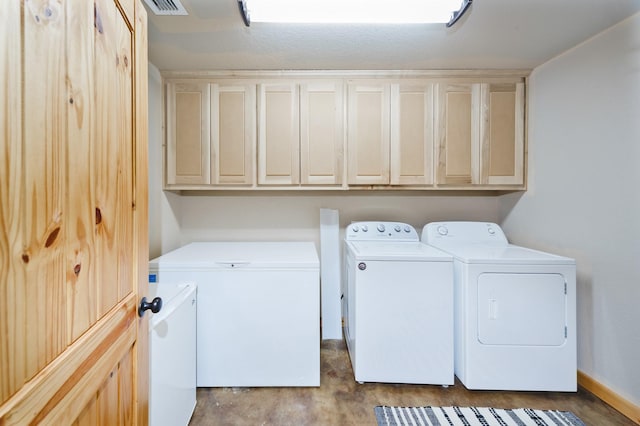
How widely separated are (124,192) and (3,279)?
428 mm

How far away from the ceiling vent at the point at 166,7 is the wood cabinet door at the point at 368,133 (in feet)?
3.94

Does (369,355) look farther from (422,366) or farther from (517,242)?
(517,242)

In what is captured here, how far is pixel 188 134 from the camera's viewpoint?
2146 millimetres

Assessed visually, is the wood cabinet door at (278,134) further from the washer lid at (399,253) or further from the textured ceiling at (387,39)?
the washer lid at (399,253)

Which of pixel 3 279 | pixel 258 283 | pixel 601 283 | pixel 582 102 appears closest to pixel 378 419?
pixel 258 283

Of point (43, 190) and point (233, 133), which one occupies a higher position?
point (233, 133)

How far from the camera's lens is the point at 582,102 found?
1.75m

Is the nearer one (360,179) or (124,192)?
(124,192)

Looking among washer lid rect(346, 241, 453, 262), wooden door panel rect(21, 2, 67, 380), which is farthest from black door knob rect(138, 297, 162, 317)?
washer lid rect(346, 241, 453, 262)

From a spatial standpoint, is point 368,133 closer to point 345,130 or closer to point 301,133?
point 345,130

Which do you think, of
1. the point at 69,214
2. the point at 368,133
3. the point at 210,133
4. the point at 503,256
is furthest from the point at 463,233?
the point at 69,214

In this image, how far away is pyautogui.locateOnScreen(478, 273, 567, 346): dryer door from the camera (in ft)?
5.38

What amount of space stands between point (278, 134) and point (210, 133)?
533 millimetres

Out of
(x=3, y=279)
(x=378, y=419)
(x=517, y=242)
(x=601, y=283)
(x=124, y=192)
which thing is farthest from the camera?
(x=517, y=242)
